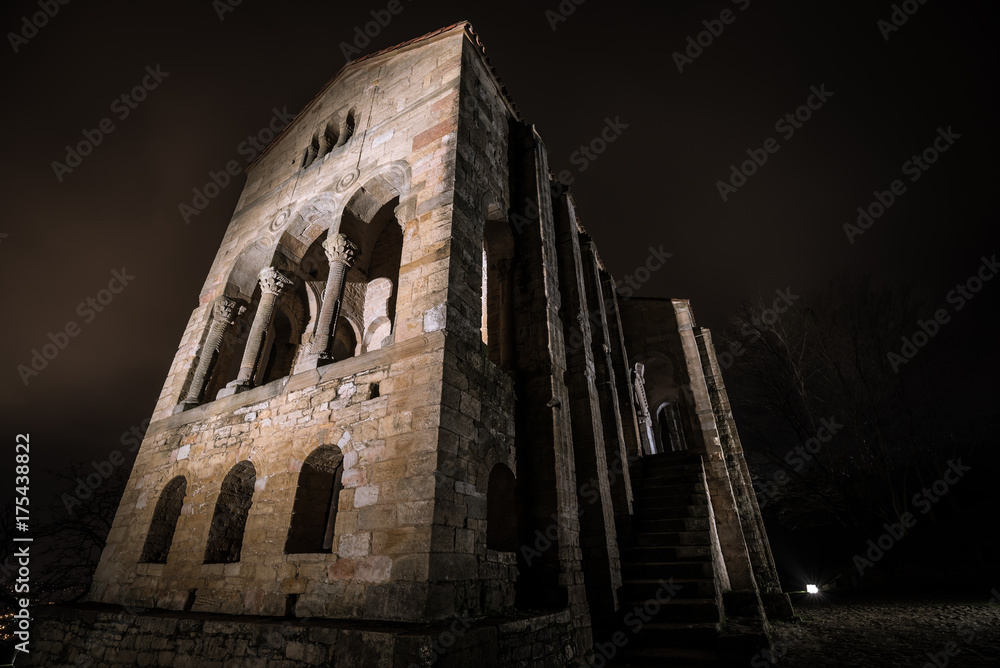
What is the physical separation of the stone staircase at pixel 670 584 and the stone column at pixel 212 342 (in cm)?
846

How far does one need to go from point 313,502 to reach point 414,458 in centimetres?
207

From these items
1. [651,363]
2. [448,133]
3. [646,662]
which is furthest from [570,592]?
[651,363]

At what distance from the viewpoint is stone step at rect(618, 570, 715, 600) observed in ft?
20.5

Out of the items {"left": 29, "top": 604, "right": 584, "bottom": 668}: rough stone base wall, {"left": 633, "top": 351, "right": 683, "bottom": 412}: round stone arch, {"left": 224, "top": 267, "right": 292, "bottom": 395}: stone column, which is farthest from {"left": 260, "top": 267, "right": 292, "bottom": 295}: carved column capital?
{"left": 633, "top": 351, "right": 683, "bottom": 412}: round stone arch

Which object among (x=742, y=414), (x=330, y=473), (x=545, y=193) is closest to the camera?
(x=330, y=473)

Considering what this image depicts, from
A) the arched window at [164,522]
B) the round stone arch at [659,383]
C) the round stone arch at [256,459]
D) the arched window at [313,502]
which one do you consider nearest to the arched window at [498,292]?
the arched window at [313,502]

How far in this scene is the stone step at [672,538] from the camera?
722cm

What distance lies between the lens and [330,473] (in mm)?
5883

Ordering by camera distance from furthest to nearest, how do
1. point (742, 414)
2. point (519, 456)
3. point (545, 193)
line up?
point (742, 414) < point (545, 193) < point (519, 456)

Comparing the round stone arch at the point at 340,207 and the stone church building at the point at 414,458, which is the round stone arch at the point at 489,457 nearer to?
the stone church building at the point at 414,458

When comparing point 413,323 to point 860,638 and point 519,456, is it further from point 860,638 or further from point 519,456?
point 860,638

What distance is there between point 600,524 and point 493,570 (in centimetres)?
239

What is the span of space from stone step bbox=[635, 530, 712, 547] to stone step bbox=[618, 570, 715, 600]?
2.67 feet

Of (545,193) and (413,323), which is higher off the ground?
(545,193)
